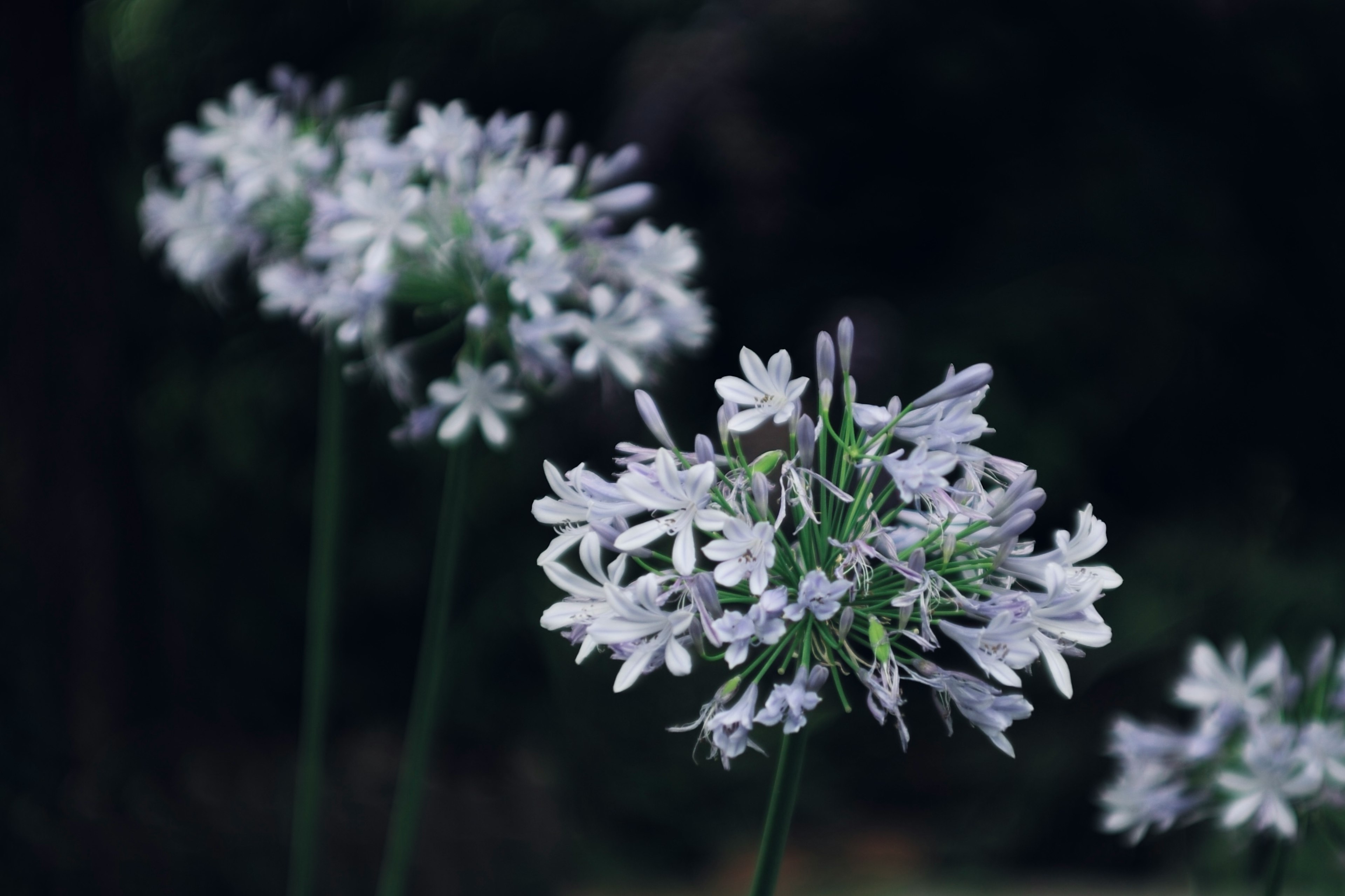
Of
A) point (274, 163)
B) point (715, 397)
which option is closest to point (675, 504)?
point (274, 163)

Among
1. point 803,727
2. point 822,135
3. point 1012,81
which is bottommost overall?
point 803,727

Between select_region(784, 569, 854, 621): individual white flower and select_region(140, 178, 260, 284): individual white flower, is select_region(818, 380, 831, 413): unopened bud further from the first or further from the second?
select_region(140, 178, 260, 284): individual white flower

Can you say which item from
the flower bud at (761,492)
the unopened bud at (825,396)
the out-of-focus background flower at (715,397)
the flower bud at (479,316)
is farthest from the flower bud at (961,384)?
the out-of-focus background flower at (715,397)

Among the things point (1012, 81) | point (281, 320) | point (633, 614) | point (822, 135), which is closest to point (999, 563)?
point (633, 614)

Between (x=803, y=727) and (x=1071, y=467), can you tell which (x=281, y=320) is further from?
(x=803, y=727)

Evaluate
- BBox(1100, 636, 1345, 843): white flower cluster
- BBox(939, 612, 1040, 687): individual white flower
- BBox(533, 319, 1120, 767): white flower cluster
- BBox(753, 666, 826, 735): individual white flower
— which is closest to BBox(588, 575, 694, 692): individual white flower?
BBox(533, 319, 1120, 767): white flower cluster

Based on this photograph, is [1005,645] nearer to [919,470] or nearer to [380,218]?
[919,470]
